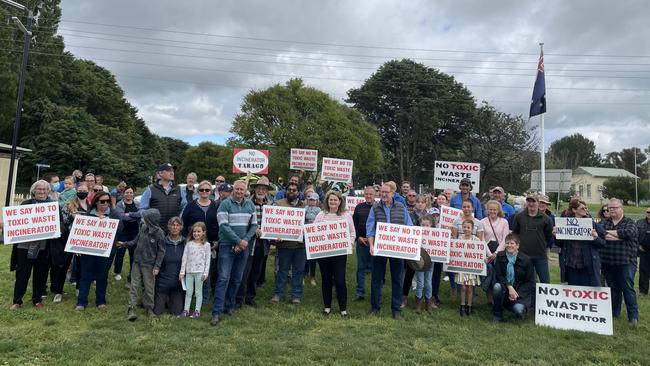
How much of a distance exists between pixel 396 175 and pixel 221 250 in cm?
4483

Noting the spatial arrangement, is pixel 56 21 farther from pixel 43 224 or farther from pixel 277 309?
pixel 277 309

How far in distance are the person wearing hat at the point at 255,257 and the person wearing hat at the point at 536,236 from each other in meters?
4.64

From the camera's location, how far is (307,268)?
9.65 meters

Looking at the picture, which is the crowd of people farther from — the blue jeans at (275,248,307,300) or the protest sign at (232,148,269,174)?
the protest sign at (232,148,269,174)

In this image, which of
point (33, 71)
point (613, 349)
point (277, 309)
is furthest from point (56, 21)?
point (613, 349)

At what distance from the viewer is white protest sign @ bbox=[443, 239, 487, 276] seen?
7238 millimetres

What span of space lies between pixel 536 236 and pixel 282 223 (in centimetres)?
447

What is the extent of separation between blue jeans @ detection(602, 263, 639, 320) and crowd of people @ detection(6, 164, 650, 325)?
0.06 feet

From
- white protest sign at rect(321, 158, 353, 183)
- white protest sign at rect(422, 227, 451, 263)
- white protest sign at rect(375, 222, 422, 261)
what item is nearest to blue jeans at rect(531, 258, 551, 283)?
white protest sign at rect(422, 227, 451, 263)

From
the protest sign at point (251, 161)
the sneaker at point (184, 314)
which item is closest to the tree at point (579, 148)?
the protest sign at point (251, 161)

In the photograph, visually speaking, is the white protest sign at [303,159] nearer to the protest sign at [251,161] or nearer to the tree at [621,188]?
the protest sign at [251,161]

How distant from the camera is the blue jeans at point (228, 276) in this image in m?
6.43

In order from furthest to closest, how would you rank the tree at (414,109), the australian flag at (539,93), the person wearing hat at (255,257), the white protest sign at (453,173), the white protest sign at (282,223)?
the tree at (414,109) < the australian flag at (539,93) < the white protest sign at (453,173) < the white protest sign at (282,223) < the person wearing hat at (255,257)

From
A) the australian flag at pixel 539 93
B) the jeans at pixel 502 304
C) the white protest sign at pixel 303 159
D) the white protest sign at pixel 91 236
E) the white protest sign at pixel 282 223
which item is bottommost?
the jeans at pixel 502 304
